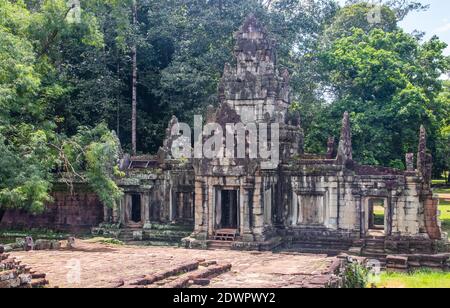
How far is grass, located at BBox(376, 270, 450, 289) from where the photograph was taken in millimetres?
17234

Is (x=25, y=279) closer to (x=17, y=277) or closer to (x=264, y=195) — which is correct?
(x=17, y=277)

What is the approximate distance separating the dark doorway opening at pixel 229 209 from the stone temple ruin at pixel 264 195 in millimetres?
45

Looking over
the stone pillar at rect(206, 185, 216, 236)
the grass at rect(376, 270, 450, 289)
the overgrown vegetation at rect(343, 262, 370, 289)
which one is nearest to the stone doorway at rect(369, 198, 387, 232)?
the grass at rect(376, 270, 450, 289)

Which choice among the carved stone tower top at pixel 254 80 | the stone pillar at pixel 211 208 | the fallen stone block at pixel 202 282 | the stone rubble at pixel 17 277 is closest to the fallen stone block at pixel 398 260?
the stone pillar at pixel 211 208

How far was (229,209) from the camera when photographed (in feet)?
87.2

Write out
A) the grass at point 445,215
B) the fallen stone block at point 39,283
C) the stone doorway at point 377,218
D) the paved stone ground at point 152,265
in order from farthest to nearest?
1. the grass at point 445,215
2. the stone doorway at point 377,218
3. the paved stone ground at point 152,265
4. the fallen stone block at point 39,283

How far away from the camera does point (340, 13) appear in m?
45.7

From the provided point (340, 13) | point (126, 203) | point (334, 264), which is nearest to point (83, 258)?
point (334, 264)

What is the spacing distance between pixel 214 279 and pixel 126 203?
43.8 feet

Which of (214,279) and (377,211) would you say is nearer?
(214,279)

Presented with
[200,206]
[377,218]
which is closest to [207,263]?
[200,206]

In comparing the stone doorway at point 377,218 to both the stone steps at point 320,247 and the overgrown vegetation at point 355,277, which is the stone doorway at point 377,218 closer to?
the stone steps at point 320,247

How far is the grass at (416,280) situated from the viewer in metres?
17.2
